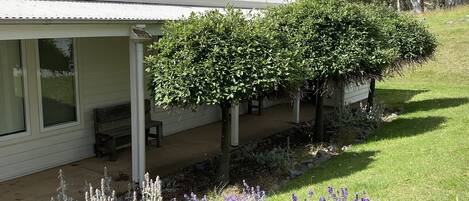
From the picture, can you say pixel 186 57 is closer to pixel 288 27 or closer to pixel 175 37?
pixel 175 37

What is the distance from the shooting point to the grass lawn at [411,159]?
6500mm

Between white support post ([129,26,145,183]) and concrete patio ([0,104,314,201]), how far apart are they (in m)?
0.39

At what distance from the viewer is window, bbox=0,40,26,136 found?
7109 millimetres

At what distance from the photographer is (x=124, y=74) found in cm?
913

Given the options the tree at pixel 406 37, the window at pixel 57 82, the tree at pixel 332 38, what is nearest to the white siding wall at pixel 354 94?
the tree at pixel 406 37

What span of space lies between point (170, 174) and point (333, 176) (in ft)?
8.41

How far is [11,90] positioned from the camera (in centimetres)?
724

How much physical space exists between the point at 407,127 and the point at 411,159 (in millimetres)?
3102

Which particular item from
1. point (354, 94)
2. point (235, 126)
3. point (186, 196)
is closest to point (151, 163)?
point (235, 126)

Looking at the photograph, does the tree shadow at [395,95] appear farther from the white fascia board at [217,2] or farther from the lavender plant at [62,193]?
the lavender plant at [62,193]

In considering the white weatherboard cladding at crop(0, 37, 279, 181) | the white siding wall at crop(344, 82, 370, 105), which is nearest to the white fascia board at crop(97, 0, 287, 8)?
the white weatherboard cladding at crop(0, 37, 279, 181)

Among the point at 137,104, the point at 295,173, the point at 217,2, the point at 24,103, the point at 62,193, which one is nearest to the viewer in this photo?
the point at 62,193

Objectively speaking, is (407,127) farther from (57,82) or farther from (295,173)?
(57,82)

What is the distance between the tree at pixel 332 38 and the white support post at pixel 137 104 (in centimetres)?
283
